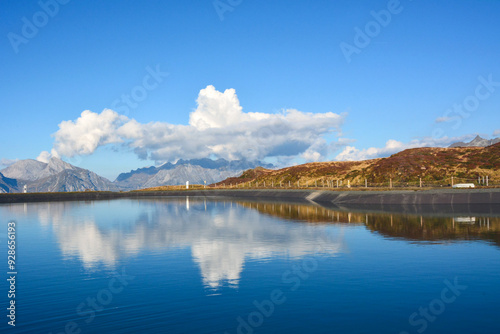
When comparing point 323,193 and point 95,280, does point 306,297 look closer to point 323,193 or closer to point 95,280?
point 95,280

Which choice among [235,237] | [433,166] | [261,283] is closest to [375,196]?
[235,237]

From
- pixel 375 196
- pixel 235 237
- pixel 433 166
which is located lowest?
pixel 235 237

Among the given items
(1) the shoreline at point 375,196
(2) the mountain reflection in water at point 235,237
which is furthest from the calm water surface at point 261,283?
(1) the shoreline at point 375,196

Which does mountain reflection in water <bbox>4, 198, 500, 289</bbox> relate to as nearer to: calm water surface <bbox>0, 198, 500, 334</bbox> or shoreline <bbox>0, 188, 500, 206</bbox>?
calm water surface <bbox>0, 198, 500, 334</bbox>

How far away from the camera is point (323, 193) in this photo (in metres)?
114

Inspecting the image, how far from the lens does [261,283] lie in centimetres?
2438

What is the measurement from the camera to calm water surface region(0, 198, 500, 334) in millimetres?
18062

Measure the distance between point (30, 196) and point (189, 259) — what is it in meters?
135

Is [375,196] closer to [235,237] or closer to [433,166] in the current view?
[235,237]

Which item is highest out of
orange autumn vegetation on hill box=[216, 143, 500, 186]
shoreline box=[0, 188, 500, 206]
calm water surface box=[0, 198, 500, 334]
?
orange autumn vegetation on hill box=[216, 143, 500, 186]

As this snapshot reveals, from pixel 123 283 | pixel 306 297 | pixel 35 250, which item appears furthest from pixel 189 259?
pixel 35 250

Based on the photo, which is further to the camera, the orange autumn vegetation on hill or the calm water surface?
the orange autumn vegetation on hill

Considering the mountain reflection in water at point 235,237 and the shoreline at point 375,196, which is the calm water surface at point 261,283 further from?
the shoreline at point 375,196

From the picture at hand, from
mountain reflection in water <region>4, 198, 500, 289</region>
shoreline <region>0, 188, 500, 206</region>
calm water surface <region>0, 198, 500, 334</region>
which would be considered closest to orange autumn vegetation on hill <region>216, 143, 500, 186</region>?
shoreline <region>0, 188, 500, 206</region>
